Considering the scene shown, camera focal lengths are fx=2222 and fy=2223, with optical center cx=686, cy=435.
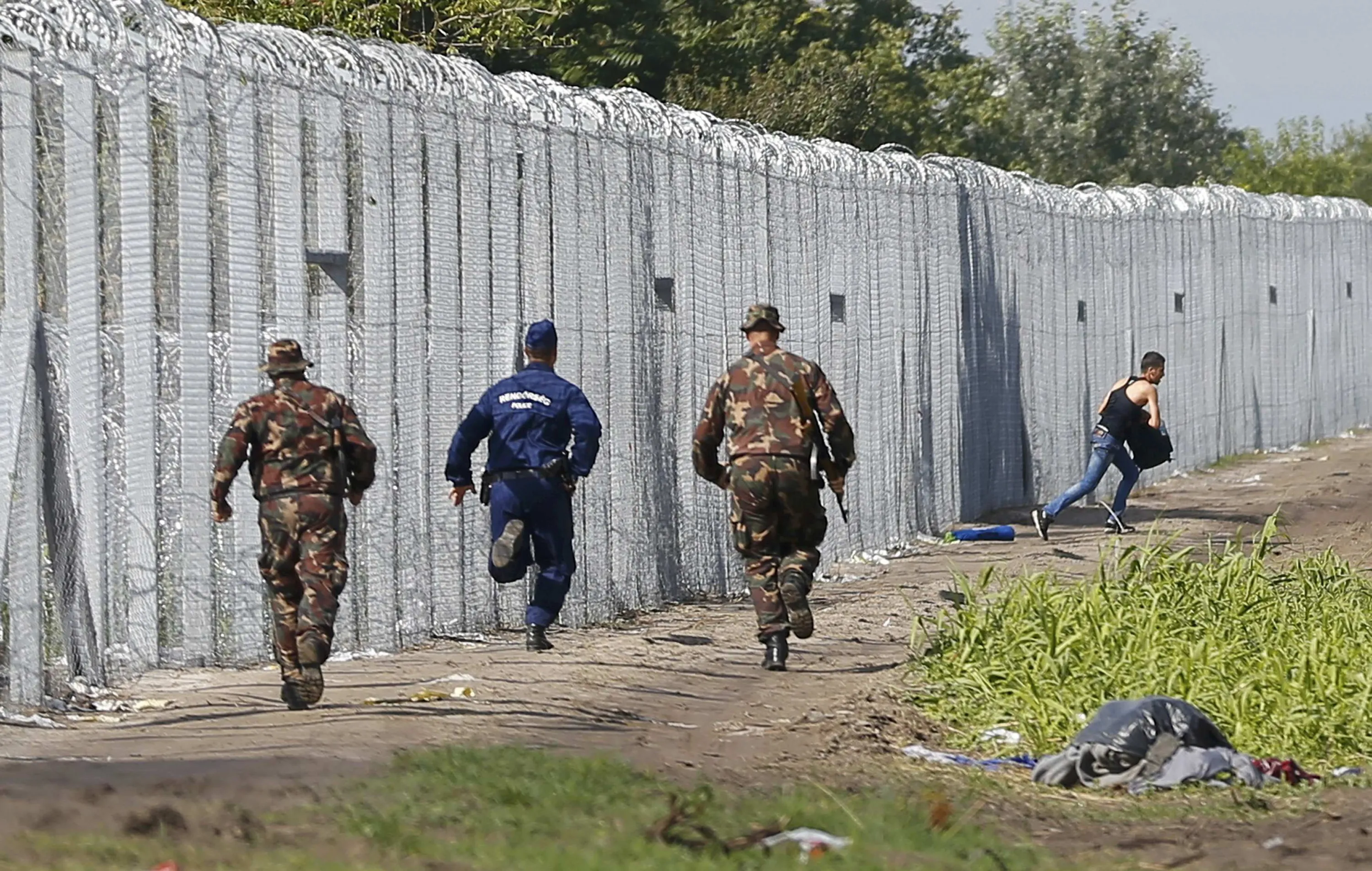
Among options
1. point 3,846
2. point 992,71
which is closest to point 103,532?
point 3,846

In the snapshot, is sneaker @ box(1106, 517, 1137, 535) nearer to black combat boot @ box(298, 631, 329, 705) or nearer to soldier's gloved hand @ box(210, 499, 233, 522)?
black combat boot @ box(298, 631, 329, 705)

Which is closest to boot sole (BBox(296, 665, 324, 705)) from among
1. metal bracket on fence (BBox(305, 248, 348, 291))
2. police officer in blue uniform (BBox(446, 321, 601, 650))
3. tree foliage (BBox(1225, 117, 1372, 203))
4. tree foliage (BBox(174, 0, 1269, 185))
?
police officer in blue uniform (BBox(446, 321, 601, 650))

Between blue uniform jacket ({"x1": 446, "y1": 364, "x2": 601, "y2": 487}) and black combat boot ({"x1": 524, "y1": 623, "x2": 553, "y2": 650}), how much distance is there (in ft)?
2.64

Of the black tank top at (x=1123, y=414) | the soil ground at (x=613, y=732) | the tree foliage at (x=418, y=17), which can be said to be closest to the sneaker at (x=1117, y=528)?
the black tank top at (x=1123, y=414)

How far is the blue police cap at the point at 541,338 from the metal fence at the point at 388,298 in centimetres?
74

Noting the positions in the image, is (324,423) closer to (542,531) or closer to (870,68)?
(542,531)

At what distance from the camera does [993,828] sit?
6680 mm

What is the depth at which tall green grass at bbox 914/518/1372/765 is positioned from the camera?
8.70 m

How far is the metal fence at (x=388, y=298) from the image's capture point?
9016 millimetres

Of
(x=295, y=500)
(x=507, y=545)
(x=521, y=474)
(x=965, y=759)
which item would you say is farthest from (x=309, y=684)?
(x=965, y=759)

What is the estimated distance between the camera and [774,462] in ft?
33.4

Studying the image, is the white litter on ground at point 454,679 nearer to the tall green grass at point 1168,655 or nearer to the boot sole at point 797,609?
the boot sole at point 797,609

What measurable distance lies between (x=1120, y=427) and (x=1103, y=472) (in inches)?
17.7

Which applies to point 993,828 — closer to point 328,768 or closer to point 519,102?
point 328,768
